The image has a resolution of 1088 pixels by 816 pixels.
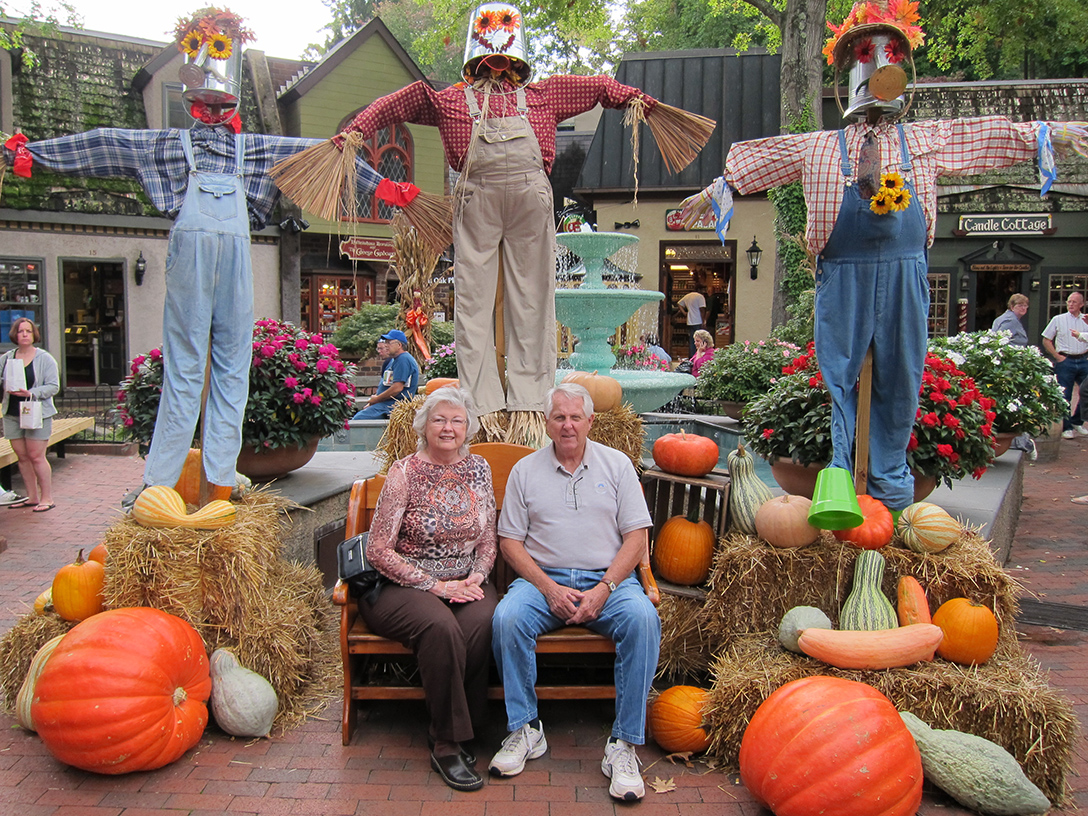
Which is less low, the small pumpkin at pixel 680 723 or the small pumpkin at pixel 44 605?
the small pumpkin at pixel 44 605

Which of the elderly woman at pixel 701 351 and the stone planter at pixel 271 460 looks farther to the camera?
the elderly woman at pixel 701 351

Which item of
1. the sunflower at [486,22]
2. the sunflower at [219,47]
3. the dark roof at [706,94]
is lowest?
the sunflower at [219,47]

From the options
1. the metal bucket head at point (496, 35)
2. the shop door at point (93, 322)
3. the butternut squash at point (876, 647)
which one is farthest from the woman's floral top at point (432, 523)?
the shop door at point (93, 322)

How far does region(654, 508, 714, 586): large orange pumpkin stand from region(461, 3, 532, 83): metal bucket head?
224 cm

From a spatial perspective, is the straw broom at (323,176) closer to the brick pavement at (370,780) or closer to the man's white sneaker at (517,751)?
the brick pavement at (370,780)

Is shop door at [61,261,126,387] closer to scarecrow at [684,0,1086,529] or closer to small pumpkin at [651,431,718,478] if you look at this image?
small pumpkin at [651,431,718,478]

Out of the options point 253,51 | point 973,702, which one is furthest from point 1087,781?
point 253,51

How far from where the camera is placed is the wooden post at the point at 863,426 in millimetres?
3773

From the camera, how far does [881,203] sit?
341cm

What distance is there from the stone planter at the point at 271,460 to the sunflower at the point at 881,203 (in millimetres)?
3354

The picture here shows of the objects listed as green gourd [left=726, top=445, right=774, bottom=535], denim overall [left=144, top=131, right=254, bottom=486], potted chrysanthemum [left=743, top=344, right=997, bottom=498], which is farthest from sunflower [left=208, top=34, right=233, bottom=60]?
potted chrysanthemum [left=743, top=344, right=997, bottom=498]

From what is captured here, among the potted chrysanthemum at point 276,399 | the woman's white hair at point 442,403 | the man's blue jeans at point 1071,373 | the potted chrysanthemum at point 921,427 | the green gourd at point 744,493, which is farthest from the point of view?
the man's blue jeans at point 1071,373

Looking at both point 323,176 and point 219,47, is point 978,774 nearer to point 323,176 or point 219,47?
point 323,176

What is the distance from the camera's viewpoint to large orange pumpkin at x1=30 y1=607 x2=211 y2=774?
2.83 meters
